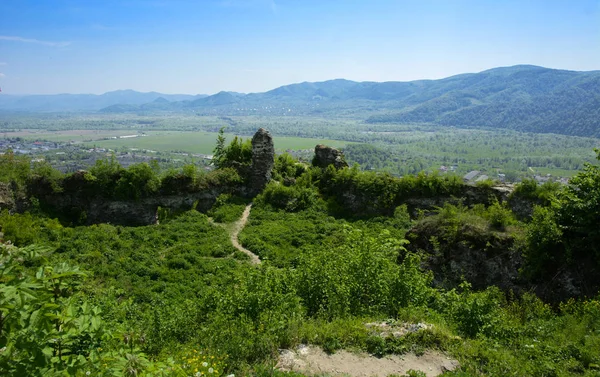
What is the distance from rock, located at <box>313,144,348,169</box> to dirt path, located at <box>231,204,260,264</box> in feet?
20.9

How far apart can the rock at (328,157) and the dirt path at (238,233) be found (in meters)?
6.37

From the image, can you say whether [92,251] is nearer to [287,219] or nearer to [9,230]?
[9,230]

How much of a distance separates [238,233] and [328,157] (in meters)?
9.49

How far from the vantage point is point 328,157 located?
2517cm

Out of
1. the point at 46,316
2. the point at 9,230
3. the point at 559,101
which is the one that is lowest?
the point at 9,230

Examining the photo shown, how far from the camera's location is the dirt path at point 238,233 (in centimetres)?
1603

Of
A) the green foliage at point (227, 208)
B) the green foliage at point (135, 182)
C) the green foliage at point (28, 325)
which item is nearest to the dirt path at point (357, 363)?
the green foliage at point (28, 325)

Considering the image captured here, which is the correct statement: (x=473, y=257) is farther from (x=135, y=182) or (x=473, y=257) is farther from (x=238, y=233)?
(x=135, y=182)

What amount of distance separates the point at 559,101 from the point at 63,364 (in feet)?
651

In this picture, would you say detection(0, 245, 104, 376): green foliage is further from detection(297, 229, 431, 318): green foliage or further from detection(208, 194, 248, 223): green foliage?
detection(208, 194, 248, 223): green foliage

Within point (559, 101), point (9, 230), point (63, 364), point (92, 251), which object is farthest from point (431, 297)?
point (559, 101)

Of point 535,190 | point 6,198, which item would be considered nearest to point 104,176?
point 6,198

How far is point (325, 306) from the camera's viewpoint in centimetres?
854

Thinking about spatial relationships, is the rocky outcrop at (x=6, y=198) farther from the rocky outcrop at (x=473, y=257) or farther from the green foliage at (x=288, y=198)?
the rocky outcrop at (x=473, y=257)
